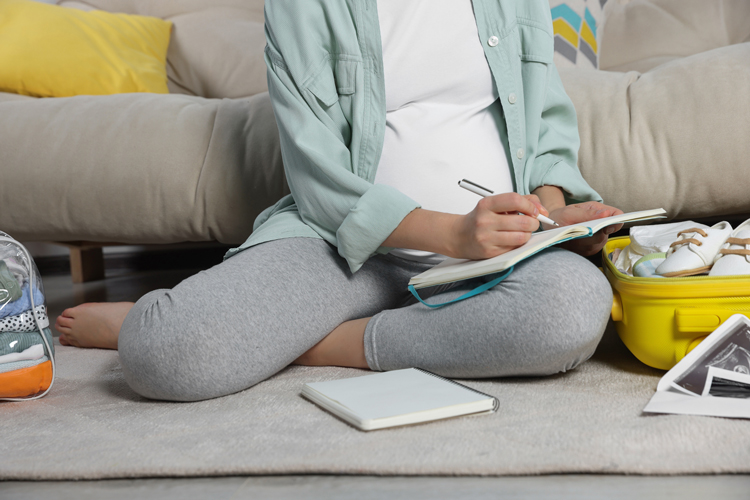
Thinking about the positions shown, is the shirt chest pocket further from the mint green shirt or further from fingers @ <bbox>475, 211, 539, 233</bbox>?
fingers @ <bbox>475, 211, 539, 233</bbox>

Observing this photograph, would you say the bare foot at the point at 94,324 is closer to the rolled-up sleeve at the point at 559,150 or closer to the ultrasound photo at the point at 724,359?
the rolled-up sleeve at the point at 559,150

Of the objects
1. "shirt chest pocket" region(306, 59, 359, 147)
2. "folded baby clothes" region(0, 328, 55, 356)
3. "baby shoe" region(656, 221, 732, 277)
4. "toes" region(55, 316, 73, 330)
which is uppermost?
"shirt chest pocket" region(306, 59, 359, 147)

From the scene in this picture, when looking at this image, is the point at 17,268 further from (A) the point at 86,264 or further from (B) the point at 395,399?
(A) the point at 86,264

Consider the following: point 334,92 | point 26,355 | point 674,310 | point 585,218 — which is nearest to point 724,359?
point 674,310

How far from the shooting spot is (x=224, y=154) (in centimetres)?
110

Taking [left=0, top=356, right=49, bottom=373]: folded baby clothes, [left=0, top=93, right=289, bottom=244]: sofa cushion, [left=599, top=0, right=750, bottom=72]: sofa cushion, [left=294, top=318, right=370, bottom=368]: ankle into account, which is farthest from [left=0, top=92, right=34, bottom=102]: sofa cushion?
[left=599, top=0, right=750, bottom=72]: sofa cushion

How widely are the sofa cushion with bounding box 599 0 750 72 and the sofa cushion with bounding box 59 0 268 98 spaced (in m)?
0.98

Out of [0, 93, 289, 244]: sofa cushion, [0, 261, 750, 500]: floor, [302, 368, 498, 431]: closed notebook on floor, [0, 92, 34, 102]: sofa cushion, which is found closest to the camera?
[0, 261, 750, 500]: floor

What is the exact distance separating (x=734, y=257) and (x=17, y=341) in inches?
33.0

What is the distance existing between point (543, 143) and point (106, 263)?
1.89m

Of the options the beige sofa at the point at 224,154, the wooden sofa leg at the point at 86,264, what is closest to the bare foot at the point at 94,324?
the beige sofa at the point at 224,154

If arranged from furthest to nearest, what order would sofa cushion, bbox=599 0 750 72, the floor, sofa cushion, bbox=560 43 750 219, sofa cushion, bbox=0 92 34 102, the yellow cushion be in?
1. sofa cushion, bbox=599 0 750 72
2. the yellow cushion
3. sofa cushion, bbox=0 92 34 102
4. sofa cushion, bbox=560 43 750 219
5. the floor

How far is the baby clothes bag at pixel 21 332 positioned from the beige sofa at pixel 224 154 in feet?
1.17

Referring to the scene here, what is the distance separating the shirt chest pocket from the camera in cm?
80
